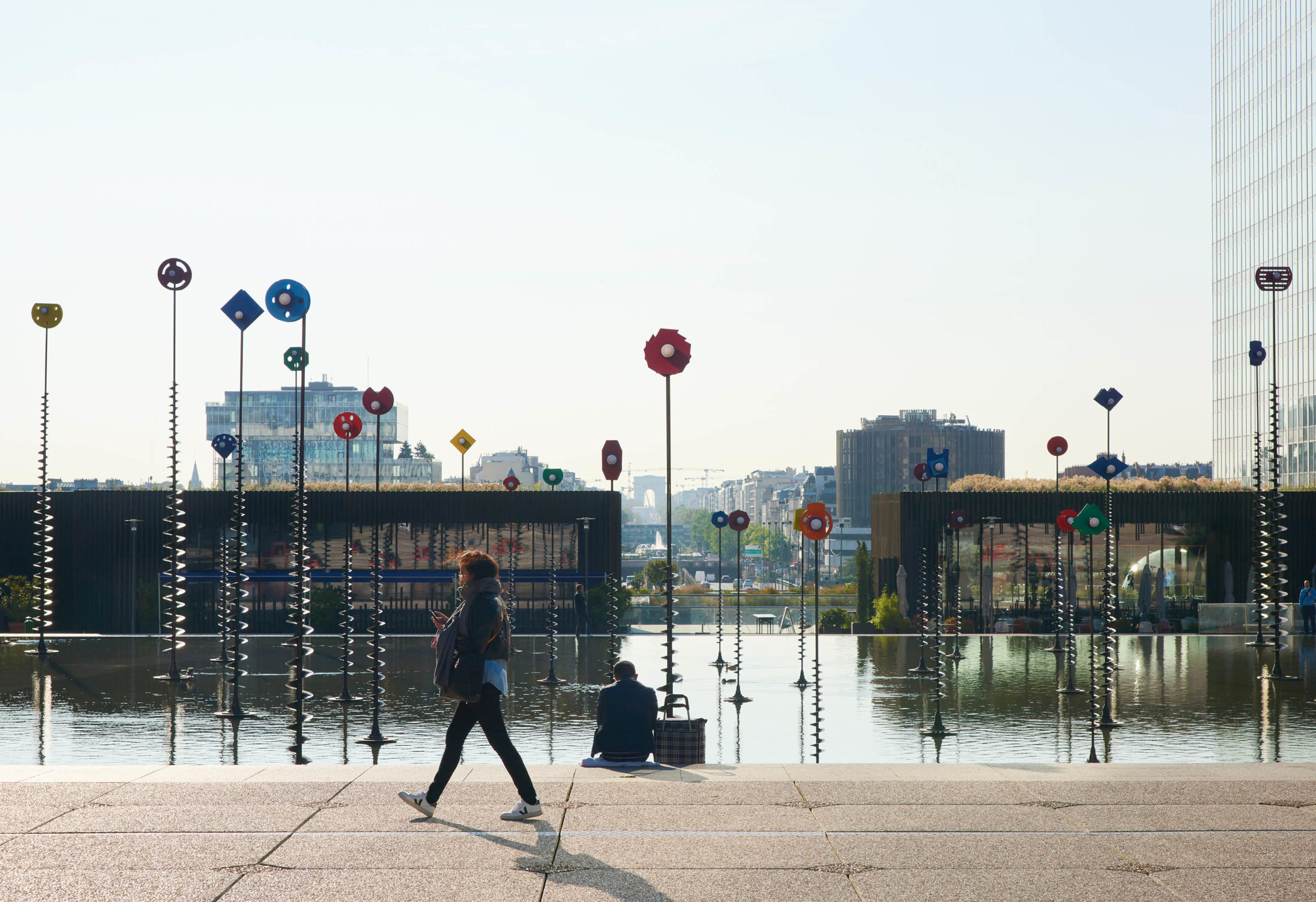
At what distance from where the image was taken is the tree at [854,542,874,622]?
46.1 m

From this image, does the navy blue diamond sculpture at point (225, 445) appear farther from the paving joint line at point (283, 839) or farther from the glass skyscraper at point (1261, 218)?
the glass skyscraper at point (1261, 218)

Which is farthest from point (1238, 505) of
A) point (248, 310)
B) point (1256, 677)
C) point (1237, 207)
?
point (1237, 207)

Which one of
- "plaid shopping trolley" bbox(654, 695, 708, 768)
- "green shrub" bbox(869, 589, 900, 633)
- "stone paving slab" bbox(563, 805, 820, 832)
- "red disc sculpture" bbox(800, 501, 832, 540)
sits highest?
"red disc sculpture" bbox(800, 501, 832, 540)

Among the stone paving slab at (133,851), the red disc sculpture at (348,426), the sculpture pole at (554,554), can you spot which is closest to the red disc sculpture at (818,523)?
the red disc sculpture at (348,426)

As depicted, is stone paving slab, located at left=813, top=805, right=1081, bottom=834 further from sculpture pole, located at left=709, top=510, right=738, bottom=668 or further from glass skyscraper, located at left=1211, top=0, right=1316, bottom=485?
glass skyscraper, located at left=1211, top=0, right=1316, bottom=485

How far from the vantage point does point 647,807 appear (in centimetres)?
920

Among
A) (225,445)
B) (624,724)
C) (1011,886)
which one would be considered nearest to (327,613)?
(225,445)

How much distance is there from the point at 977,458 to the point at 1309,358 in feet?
383

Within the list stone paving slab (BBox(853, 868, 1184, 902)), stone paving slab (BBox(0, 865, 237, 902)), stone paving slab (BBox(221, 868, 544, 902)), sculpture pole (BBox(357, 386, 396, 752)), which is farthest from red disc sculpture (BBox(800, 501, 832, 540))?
stone paving slab (BBox(0, 865, 237, 902))

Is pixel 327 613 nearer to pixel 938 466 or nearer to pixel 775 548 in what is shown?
pixel 938 466

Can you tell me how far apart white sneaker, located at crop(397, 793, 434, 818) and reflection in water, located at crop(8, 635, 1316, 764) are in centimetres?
660

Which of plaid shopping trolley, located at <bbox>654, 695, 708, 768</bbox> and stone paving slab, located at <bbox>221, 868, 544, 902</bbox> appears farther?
plaid shopping trolley, located at <bbox>654, 695, 708, 768</bbox>

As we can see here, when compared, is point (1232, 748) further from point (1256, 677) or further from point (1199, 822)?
point (1256, 677)

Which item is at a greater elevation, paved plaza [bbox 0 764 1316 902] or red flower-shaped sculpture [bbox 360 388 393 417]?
red flower-shaped sculpture [bbox 360 388 393 417]
